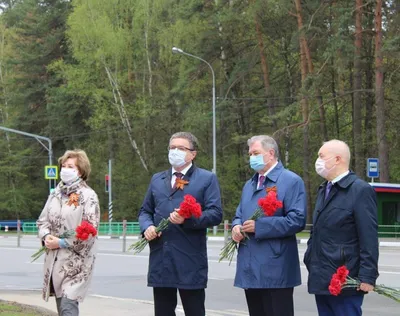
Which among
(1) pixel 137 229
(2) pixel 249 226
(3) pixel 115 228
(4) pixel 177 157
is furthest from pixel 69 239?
(3) pixel 115 228

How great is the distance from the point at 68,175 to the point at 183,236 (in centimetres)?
126

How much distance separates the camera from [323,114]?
154 feet

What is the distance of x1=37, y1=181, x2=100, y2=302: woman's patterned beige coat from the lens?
7750 millimetres

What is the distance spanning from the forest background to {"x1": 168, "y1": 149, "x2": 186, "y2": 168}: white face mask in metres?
→ 26.7

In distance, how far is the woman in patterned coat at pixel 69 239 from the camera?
773 cm

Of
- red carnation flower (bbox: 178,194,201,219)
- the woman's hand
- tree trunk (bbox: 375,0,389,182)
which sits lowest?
the woman's hand

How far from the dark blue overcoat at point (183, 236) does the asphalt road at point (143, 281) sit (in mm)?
4499

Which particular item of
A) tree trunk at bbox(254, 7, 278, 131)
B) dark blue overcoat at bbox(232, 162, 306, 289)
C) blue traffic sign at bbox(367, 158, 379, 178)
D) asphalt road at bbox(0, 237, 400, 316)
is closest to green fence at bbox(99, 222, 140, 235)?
tree trunk at bbox(254, 7, 278, 131)

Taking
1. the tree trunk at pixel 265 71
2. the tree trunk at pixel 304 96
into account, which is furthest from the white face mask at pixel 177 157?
the tree trunk at pixel 265 71

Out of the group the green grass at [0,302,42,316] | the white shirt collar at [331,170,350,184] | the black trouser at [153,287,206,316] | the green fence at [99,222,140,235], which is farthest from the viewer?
the green fence at [99,222,140,235]

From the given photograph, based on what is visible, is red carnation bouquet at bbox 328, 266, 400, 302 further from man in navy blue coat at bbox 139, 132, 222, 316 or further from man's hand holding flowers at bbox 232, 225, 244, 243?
man in navy blue coat at bbox 139, 132, 222, 316

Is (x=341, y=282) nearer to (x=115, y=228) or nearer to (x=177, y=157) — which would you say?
(x=177, y=157)

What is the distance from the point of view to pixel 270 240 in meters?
7.02

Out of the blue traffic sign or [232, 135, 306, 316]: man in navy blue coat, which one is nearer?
[232, 135, 306, 316]: man in navy blue coat
